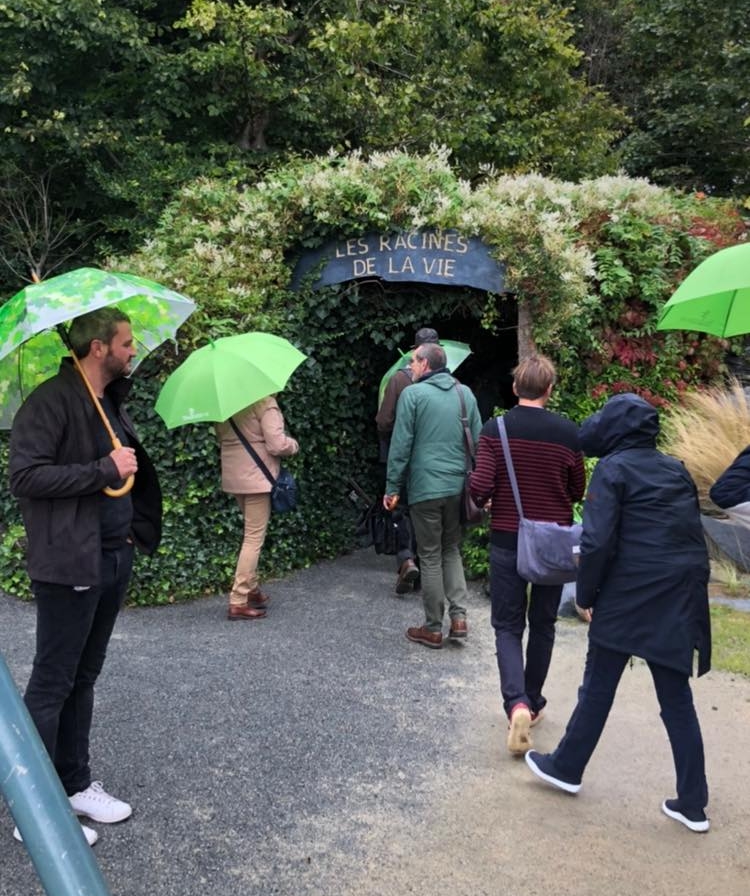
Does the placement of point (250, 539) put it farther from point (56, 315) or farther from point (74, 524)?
point (56, 315)

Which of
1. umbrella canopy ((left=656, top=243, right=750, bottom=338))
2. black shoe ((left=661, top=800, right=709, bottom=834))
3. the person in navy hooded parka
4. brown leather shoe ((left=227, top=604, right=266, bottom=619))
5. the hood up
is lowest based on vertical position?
brown leather shoe ((left=227, top=604, right=266, bottom=619))

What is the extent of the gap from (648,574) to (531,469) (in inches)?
36.5

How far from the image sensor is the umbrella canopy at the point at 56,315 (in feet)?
9.07

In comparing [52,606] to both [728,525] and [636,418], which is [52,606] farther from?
[728,525]

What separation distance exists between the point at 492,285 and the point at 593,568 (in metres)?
4.39

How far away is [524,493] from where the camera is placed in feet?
12.6

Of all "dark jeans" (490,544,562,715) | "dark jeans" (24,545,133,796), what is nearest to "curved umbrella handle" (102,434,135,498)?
"dark jeans" (24,545,133,796)

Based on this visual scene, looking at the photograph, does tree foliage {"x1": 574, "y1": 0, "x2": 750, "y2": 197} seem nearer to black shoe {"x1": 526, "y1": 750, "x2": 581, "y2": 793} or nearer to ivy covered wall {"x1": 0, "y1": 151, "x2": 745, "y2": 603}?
ivy covered wall {"x1": 0, "y1": 151, "x2": 745, "y2": 603}

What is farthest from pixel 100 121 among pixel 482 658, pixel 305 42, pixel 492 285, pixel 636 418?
pixel 636 418

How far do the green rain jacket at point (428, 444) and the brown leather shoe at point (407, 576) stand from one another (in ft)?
4.66

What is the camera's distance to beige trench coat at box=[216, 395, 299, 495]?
557cm

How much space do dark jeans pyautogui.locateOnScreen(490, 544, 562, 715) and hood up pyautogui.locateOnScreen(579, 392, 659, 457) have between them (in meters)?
0.87

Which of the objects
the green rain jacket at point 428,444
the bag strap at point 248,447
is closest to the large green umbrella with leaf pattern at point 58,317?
the green rain jacket at point 428,444

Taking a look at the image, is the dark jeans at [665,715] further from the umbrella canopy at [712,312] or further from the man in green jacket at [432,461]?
the man in green jacket at [432,461]
